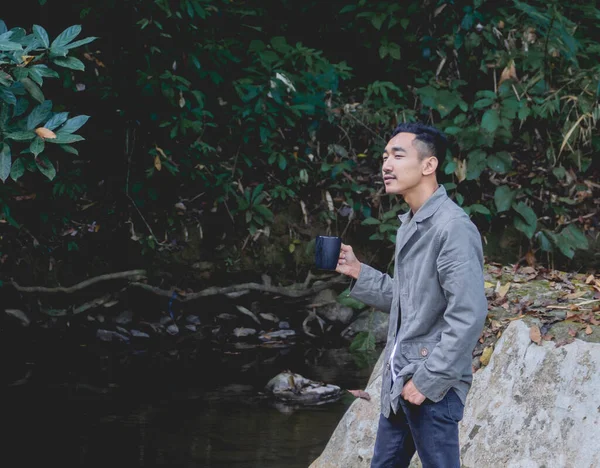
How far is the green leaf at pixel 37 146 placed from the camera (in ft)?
9.80

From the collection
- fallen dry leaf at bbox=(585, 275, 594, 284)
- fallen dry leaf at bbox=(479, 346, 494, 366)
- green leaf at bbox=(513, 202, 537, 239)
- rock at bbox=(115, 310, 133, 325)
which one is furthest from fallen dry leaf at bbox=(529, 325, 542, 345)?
rock at bbox=(115, 310, 133, 325)

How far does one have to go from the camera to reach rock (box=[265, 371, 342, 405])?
5.73 meters

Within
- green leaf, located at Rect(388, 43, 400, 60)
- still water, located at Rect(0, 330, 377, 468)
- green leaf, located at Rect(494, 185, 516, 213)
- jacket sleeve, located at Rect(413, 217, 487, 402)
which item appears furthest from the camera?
green leaf, located at Rect(388, 43, 400, 60)

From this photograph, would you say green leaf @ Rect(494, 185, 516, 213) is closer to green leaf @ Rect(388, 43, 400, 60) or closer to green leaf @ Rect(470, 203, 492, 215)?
green leaf @ Rect(470, 203, 492, 215)

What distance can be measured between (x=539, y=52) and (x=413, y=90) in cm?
122

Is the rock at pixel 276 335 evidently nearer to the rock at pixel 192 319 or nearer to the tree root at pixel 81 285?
the rock at pixel 192 319

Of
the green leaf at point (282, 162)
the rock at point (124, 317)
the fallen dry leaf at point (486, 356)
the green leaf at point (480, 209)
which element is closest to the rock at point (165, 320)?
the rock at point (124, 317)

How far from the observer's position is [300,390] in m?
5.86

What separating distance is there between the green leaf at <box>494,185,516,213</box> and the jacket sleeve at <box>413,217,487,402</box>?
4.81 metres

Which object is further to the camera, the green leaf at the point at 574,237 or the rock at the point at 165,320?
the rock at the point at 165,320

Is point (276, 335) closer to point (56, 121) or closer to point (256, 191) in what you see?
point (256, 191)

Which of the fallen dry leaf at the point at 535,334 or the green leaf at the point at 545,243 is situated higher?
the fallen dry leaf at the point at 535,334

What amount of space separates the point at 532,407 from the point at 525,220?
3821mm

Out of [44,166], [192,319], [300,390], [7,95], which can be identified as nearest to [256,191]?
[192,319]
